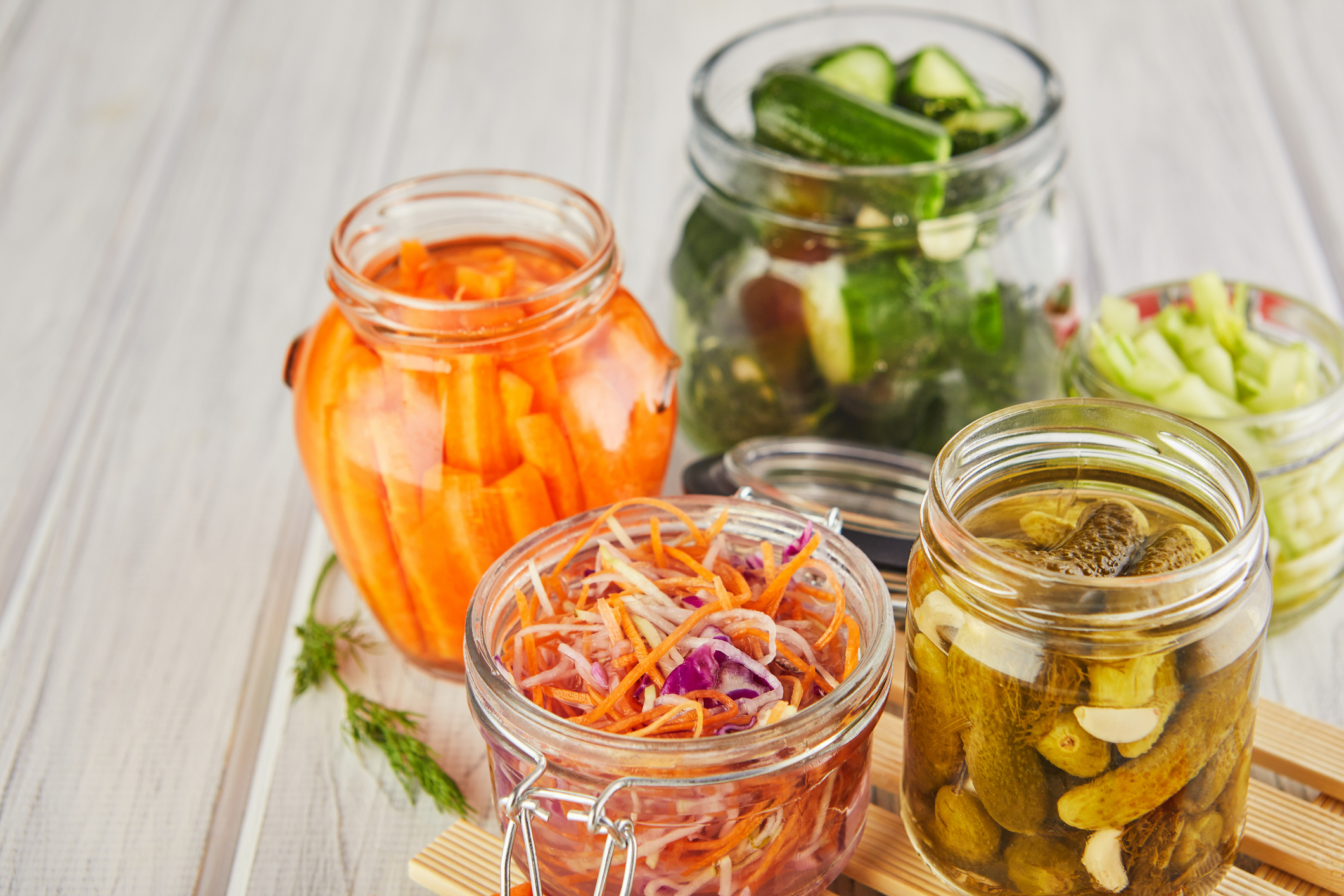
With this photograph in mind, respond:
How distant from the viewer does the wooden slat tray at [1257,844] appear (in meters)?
1.29

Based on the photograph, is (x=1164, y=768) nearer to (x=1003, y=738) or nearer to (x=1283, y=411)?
(x=1003, y=738)

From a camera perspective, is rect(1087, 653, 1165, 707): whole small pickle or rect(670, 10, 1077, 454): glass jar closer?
rect(1087, 653, 1165, 707): whole small pickle

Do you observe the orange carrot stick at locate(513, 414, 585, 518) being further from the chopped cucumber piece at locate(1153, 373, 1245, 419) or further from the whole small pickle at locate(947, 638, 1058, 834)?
the chopped cucumber piece at locate(1153, 373, 1245, 419)

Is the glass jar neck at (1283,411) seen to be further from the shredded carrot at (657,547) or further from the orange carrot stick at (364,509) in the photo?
the orange carrot stick at (364,509)

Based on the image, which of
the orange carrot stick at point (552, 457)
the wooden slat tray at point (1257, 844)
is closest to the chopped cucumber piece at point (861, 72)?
the orange carrot stick at point (552, 457)

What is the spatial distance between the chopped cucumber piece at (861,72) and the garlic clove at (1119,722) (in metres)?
1.02

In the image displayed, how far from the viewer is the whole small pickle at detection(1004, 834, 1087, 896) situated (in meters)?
1.12

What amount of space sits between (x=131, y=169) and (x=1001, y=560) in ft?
7.71

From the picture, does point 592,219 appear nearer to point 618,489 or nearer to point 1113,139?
point 618,489

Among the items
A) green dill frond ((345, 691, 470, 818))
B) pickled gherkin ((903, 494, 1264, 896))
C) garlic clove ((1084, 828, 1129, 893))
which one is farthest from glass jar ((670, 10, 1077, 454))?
garlic clove ((1084, 828, 1129, 893))

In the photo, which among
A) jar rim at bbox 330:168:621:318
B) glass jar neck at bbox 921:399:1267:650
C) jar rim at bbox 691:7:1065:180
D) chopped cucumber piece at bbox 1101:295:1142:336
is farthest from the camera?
chopped cucumber piece at bbox 1101:295:1142:336

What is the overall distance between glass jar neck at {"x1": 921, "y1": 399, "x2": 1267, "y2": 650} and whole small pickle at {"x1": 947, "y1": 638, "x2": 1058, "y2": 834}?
51 mm

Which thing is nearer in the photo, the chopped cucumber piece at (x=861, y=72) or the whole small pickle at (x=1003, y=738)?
the whole small pickle at (x=1003, y=738)

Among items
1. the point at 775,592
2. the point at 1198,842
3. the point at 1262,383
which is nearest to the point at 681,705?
the point at 775,592
